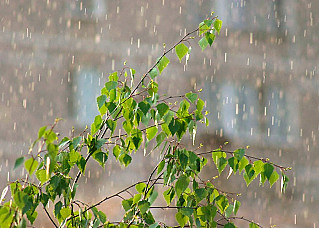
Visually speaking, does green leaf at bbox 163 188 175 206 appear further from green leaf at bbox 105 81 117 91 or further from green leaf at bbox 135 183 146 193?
green leaf at bbox 105 81 117 91

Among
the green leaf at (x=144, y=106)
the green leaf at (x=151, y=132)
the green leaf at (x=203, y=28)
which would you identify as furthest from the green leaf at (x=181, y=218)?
the green leaf at (x=203, y=28)

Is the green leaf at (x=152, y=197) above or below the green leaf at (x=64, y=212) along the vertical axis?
above

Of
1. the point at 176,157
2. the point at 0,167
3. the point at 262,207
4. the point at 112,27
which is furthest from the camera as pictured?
the point at 262,207

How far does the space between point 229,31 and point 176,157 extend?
350 inches

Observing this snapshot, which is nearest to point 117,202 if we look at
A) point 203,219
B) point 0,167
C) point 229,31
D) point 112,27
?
point 0,167

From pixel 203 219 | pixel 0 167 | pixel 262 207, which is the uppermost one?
pixel 203 219

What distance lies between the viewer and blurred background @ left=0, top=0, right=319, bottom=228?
31.8 feet

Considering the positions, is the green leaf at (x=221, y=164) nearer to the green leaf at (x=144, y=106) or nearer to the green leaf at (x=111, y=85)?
the green leaf at (x=144, y=106)

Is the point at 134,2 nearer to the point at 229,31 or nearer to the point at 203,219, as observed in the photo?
the point at 229,31

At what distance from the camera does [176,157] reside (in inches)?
90.7

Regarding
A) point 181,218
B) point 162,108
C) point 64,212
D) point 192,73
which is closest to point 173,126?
point 162,108

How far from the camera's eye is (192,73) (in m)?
10.5

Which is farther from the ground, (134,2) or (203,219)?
(134,2)

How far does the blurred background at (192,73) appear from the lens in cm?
970
